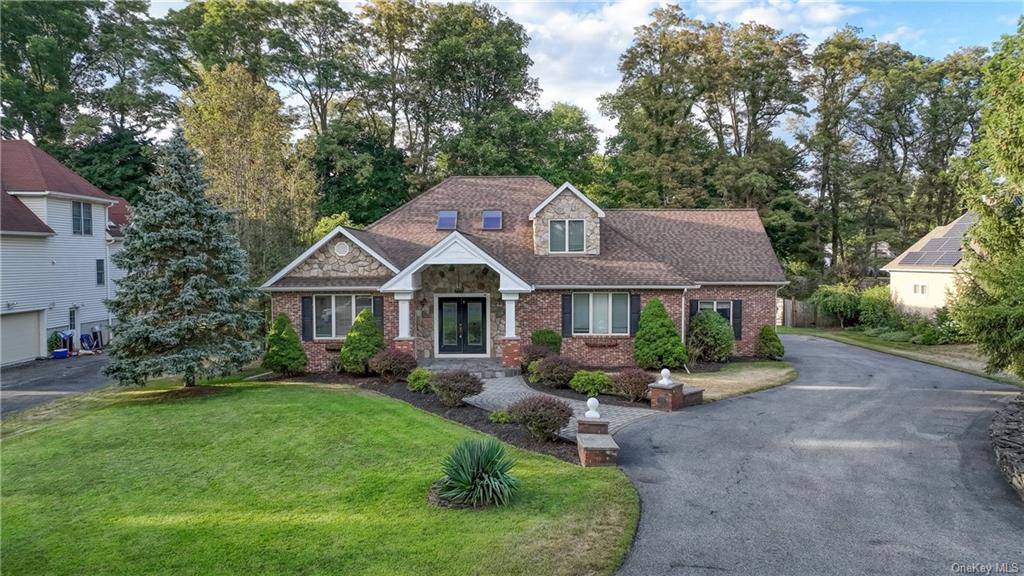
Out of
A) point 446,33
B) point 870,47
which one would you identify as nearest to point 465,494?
point 446,33

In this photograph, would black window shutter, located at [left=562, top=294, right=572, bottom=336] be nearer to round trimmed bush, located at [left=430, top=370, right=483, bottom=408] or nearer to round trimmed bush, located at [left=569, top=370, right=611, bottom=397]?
round trimmed bush, located at [left=569, top=370, right=611, bottom=397]

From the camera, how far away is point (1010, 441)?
9.69 m

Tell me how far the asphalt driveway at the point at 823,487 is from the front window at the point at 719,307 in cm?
539

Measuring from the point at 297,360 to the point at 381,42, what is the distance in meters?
29.6

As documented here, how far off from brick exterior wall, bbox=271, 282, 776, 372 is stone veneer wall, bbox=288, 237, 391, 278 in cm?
88

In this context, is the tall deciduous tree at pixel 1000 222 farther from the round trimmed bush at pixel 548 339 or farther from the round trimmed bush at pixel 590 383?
the round trimmed bush at pixel 548 339

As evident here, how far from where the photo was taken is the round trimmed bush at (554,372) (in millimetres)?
14688

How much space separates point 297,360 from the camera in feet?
55.8

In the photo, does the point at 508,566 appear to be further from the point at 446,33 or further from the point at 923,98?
the point at 923,98

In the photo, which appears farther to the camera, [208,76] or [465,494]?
[208,76]

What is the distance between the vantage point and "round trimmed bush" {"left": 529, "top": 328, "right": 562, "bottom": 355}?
58.0 ft

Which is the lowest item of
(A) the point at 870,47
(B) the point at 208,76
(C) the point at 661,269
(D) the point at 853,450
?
(D) the point at 853,450

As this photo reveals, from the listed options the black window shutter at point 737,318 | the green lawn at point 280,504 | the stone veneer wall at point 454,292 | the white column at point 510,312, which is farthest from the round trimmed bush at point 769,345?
the green lawn at point 280,504

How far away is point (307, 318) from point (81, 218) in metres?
16.3
